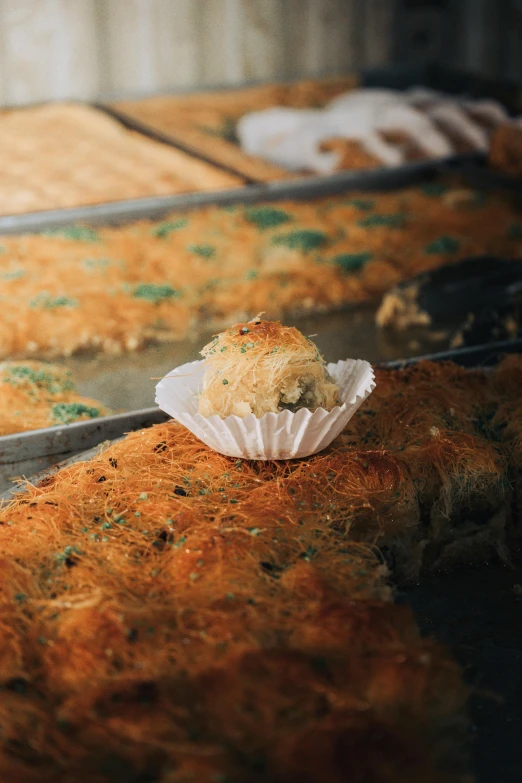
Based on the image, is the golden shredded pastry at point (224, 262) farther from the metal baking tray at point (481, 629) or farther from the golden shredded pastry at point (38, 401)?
the metal baking tray at point (481, 629)

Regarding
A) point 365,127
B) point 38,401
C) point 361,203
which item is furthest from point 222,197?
point 38,401

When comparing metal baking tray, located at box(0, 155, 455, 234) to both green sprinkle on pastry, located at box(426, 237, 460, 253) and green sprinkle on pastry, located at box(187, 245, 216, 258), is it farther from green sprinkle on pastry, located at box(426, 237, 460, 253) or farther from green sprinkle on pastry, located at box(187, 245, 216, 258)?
green sprinkle on pastry, located at box(426, 237, 460, 253)

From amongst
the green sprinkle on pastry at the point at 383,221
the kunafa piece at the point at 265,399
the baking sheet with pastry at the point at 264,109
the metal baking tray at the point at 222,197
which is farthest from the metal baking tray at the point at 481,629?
the baking sheet with pastry at the point at 264,109

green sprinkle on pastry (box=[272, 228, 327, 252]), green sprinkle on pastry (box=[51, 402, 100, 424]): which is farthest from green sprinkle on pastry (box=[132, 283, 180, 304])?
green sprinkle on pastry (box=[51, 402, 100, 424])

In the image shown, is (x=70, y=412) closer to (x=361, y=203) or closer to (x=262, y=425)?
(x=262, y=425)

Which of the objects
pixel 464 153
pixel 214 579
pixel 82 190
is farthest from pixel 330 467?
pixel 464 153

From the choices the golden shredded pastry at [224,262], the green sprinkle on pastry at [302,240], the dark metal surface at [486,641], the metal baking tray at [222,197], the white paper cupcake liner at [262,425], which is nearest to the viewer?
the dark metal surface at [486,641]

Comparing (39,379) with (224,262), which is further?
(224,262)
